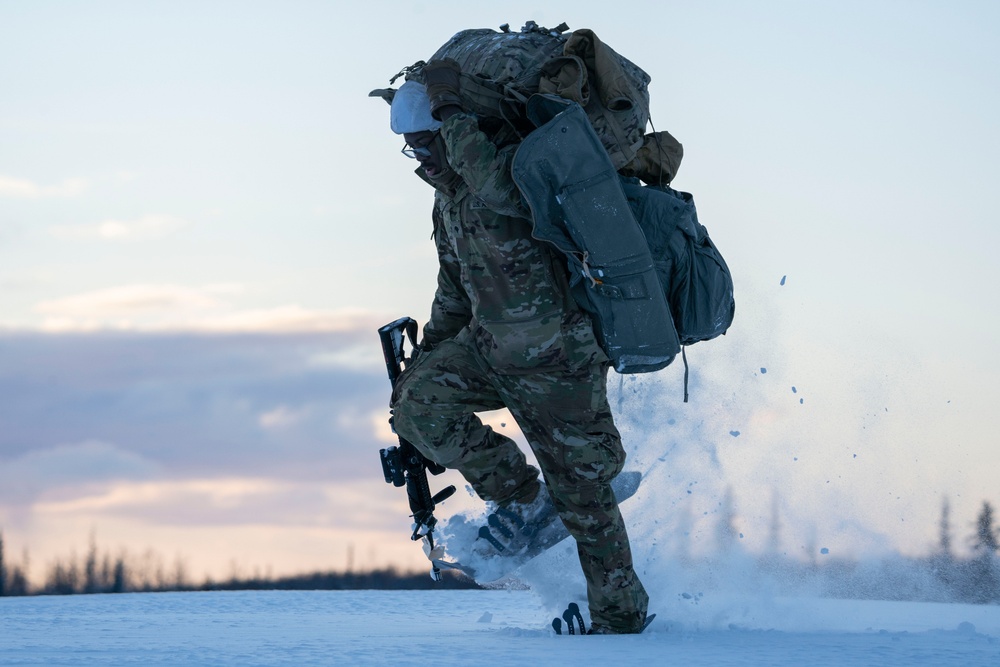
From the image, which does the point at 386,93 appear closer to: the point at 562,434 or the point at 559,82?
the point at 559,82

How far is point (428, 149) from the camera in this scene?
402 cm

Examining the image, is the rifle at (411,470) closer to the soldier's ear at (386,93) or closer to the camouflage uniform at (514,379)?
the camouflage uniform at (514,379)

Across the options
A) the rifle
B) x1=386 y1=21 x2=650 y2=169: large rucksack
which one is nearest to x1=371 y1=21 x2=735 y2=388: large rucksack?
x1=386 y1=21 x2=650 y2=169: large rucksack

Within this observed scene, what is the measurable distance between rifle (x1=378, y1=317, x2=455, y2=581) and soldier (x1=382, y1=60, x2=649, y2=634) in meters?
0.30

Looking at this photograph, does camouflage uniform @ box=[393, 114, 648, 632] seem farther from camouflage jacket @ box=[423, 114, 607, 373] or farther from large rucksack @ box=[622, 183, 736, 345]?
large rucksack @ box=[622, 183, 736, 345]

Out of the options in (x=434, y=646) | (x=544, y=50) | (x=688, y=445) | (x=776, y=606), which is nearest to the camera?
(x=434, y=646)

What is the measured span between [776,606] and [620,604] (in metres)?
0.88

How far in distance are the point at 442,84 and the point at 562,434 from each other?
1370 mm

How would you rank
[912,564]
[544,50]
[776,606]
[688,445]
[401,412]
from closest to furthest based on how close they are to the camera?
[544,50] → [401,412] → [776,606] → [688,445] → [912,564]

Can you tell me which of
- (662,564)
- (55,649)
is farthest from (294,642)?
(662,564)

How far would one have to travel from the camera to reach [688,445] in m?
4.95

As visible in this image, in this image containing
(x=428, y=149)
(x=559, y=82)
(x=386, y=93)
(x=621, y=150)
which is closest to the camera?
(x=559, y=82)

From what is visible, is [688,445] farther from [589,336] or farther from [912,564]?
[912,564]

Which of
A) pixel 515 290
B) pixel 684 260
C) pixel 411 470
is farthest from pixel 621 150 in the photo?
pixel 411 470
